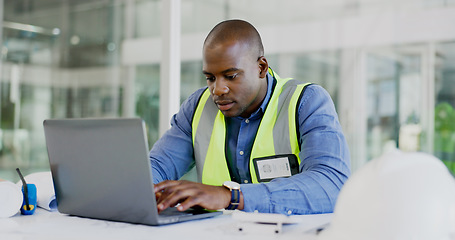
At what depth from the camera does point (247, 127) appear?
2.12 m

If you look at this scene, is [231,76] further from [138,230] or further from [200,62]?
[200,62]

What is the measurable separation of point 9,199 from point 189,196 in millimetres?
535

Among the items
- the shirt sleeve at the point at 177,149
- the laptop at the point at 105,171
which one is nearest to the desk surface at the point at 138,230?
the laptop at the point at 105,171

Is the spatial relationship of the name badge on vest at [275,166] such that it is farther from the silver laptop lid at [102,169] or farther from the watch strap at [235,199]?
the silver laptop lid at [102,169]

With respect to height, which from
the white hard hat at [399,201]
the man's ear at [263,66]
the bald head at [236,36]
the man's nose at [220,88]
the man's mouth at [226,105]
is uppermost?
the bald head at [236,36]

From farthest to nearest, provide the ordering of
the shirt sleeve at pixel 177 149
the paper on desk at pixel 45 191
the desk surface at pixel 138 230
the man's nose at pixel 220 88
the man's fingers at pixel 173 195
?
the shirt sleeve at pixel 177 149, the man's nose at pixel 220 88, the paper on desk at pixel 45 191, the man's fingers at pixel 173 195, the desk surface at pixel 138 230

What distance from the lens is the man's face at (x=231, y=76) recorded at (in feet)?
6.53

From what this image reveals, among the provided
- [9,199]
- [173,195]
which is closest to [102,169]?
[173,195]

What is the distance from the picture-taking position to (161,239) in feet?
3.47

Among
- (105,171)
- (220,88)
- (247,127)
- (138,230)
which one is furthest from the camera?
(247,127)

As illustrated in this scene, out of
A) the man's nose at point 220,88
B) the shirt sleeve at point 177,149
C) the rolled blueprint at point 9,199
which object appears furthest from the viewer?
the shirt sleeve at point 177,149

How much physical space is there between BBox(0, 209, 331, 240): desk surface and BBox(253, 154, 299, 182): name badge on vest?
2.09 ft

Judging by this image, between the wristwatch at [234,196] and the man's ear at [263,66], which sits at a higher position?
the man's ear at [263,66]

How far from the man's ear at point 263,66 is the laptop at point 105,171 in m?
0.89
